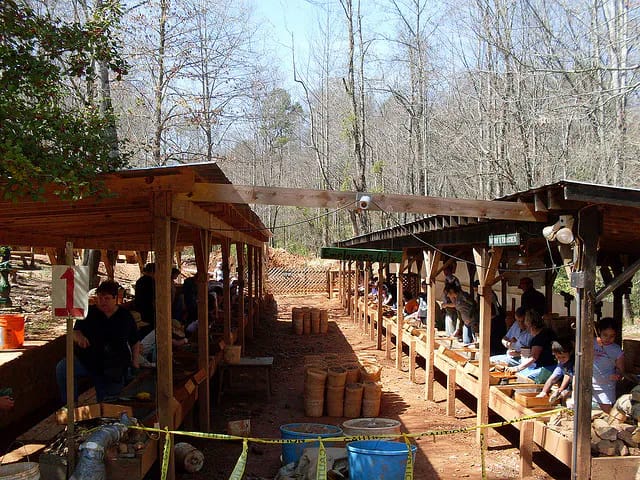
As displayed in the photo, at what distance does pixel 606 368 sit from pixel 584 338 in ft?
3.87

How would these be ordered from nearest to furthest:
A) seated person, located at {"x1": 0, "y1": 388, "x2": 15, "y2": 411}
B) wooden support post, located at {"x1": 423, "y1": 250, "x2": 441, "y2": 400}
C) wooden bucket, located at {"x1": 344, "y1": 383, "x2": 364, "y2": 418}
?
seated person, located at {"x1": 0, "y1": 388, "x2": 15, "y2": 411}
wooden bucket, located at {"x1": 344, "y1": 383, "x2": 364, "y2": 418}
wooden support post, located at {"x1": 423, "y1": 250, "x2": 441, "y2": 400}

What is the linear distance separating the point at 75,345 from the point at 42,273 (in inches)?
681

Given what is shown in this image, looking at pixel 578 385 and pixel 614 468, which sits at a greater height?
pixel 578 385

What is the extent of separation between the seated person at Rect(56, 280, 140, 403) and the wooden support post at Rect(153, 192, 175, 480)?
2.19ft

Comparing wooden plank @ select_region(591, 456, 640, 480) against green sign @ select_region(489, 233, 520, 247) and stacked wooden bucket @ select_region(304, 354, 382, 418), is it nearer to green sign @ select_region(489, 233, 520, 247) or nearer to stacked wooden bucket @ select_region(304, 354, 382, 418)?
green sign @ select_region(489, 233, 520, 247)

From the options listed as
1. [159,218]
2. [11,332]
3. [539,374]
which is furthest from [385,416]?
[11,332]

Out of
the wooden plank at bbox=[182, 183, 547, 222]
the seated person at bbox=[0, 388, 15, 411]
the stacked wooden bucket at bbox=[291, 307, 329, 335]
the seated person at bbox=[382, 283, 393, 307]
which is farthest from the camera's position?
the stacked wooden bucket at bbox=[291, 307, 329, 335]

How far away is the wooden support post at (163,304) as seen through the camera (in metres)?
5.65

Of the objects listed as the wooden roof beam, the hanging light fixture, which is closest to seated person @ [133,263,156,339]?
the wooden roof beam

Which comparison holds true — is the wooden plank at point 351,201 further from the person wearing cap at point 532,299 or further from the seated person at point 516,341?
the person wearing cap at point 532,299

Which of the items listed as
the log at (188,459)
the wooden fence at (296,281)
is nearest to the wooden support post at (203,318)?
the log at (188,459)

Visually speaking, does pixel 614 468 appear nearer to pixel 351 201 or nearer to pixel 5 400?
pixel 351 201

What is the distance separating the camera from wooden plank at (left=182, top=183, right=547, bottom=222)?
6008mm

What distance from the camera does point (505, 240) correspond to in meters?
6.84
